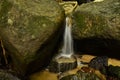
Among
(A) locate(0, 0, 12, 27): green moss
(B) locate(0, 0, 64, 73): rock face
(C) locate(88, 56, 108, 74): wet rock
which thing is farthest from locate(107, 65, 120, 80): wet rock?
(A) locate(0, 0, 12, 27): green moss

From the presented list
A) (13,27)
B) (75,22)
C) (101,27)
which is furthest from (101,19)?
(13,27)

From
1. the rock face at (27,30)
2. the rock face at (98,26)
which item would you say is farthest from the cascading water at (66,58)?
the rock face at (27,30)

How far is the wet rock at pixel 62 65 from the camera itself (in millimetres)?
8695

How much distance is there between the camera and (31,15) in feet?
26.5

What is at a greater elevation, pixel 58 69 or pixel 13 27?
pixel 13 27

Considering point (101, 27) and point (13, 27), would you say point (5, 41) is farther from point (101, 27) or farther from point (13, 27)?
point (101, 27)

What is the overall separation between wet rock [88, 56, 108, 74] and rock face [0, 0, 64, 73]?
1.47 metres

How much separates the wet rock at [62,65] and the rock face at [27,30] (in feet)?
1.45

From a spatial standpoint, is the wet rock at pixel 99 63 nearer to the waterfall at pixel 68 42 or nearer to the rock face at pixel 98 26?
the rock face at pixel 98 26

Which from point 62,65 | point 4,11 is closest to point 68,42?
point 62,65

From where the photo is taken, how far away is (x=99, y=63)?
29.0ft

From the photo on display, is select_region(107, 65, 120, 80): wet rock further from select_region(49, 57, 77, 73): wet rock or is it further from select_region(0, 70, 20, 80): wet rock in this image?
select_region(0, 70, 20, 80): wet rock

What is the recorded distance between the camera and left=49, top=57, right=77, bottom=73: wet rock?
870 centimetres

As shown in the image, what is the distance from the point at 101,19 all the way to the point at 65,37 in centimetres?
147
